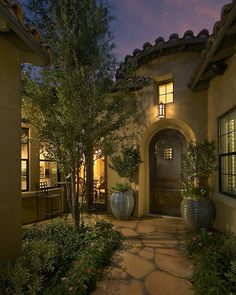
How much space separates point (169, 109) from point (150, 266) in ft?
14.8

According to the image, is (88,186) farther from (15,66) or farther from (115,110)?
(15,66)

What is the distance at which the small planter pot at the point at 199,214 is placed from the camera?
5398mm

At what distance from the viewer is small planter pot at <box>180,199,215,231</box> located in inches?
213

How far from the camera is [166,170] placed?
7277 mm

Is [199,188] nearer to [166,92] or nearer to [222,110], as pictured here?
[222,110]

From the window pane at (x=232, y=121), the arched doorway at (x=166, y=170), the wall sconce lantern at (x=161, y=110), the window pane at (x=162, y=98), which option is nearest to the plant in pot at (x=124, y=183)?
the arched doorway at (x=166, y=170)

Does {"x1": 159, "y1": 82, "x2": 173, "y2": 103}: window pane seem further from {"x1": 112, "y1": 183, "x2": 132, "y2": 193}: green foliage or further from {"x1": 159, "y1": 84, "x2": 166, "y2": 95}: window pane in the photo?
{"x1": 112, "y1": 183, "x2": 132, "y2": 193}: green foliage

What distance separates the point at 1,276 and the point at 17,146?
1.82m

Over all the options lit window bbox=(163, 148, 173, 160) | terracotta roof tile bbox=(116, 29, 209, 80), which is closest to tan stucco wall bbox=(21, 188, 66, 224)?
Result: lit window bbox=(163, 148, 173, 160)

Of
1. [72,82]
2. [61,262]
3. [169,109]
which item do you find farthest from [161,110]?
[61,262]

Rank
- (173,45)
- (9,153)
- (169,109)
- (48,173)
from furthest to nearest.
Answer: (48,173), (169,109), (173,45), (9,153)

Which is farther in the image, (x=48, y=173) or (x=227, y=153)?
(x=48, y=173)

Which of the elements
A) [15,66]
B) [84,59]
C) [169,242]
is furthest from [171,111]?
[15,66]

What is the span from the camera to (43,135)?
14.9 feet
